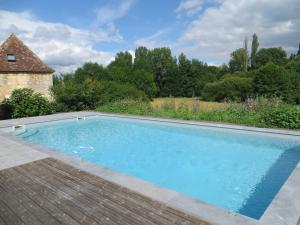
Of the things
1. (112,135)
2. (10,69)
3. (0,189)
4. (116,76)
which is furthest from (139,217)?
(116,76)

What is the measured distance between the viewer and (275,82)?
20672mm

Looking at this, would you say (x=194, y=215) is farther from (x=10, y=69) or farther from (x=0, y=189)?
(x=10, y=69)

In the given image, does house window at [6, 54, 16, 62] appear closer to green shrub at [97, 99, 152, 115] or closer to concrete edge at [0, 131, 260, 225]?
green shrub at [97, 99, 152, 115]

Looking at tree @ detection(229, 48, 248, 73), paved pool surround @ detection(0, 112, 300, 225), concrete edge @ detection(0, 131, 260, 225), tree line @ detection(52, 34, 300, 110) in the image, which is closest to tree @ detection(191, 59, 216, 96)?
tree line @ detection(52, 34, 300, 110)

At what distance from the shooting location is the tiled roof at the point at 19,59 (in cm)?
1490

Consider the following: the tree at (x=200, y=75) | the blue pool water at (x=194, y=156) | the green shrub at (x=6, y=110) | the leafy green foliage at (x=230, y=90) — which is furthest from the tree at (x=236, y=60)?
the green shrub at (x=6, y=110)

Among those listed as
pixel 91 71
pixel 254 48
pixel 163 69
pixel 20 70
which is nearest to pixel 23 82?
pixel 20 70

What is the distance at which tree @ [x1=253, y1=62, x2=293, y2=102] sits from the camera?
→ 2050cm

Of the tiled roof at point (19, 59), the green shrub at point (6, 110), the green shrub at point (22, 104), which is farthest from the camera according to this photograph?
the tiled roof at point (19, 59)

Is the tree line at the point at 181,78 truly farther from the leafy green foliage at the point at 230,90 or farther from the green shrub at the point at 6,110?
the green shrub at the point at 6,110

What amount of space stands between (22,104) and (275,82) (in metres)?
19.1

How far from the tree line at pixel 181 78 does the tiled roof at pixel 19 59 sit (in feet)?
6.26

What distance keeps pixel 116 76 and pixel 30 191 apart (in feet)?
90.6

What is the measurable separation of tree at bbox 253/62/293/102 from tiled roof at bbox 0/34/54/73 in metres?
17.1
